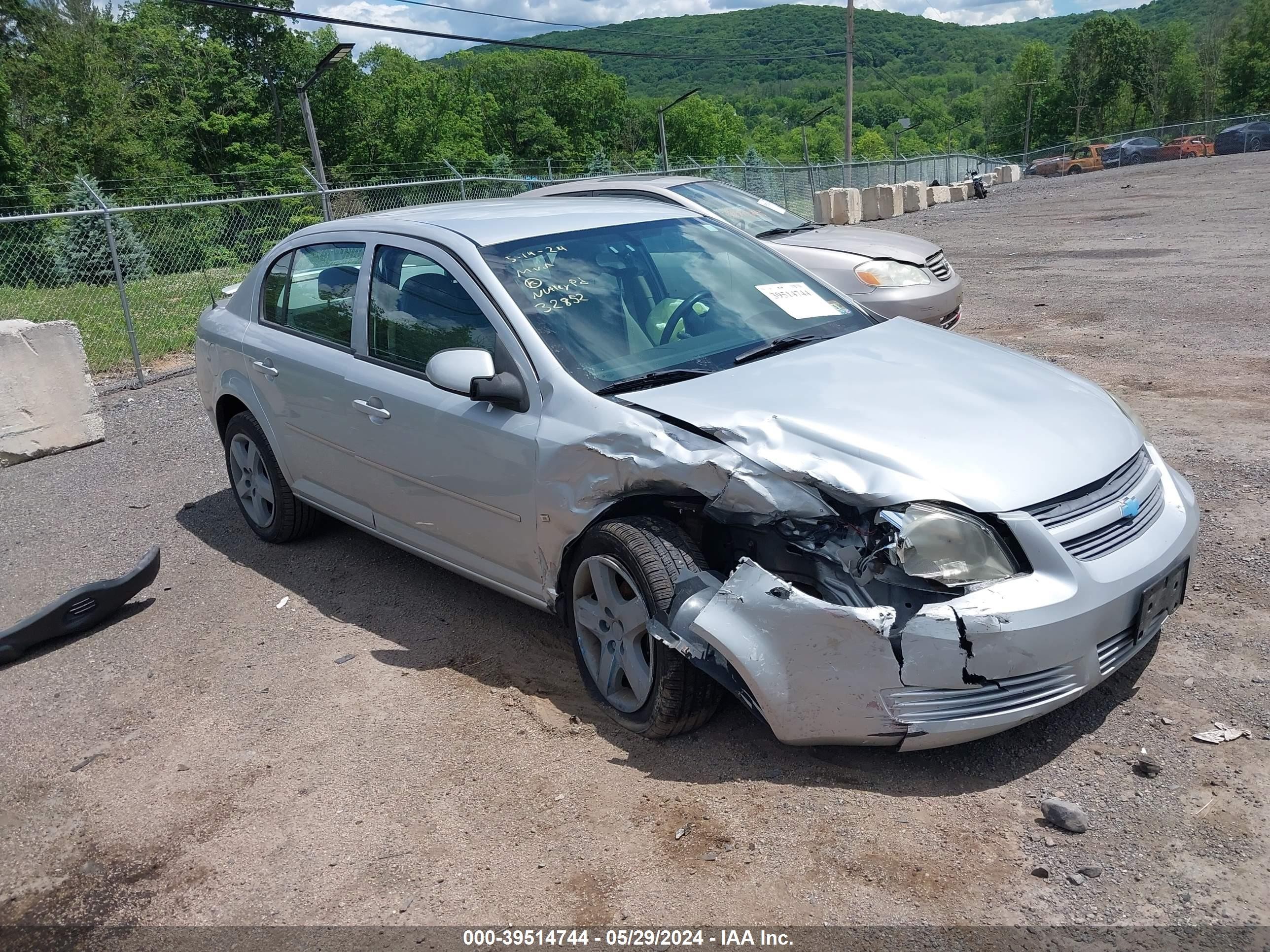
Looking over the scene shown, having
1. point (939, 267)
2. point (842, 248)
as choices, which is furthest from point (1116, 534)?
point (939, 267)

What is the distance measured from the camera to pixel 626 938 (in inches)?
105

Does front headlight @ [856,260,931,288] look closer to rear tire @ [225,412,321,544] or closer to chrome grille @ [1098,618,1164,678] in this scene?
rear tire @ [225,412,321,544]

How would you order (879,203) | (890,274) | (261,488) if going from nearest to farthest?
(261,488) → (890,274) → (879,203)

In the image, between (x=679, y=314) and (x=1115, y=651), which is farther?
(x=679, y=314)

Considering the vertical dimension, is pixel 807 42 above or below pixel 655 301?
above

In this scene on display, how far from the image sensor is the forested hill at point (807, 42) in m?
121

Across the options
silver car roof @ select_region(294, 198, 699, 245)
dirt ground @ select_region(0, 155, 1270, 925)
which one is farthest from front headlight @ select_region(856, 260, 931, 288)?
silver car roof @ select_region(294, 198, 699, 245)

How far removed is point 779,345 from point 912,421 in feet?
2.87

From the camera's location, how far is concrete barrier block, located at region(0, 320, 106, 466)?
8.25 meters

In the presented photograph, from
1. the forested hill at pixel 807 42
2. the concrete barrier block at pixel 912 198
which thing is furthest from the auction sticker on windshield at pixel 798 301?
the forested hill at pixel 807 42

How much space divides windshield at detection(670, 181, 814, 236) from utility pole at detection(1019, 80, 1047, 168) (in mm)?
76055

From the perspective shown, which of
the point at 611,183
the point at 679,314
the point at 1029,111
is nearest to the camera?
the point at 679,314

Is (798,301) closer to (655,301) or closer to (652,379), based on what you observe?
(655,301)

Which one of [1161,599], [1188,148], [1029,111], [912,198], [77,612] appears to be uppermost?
[1029,111]
